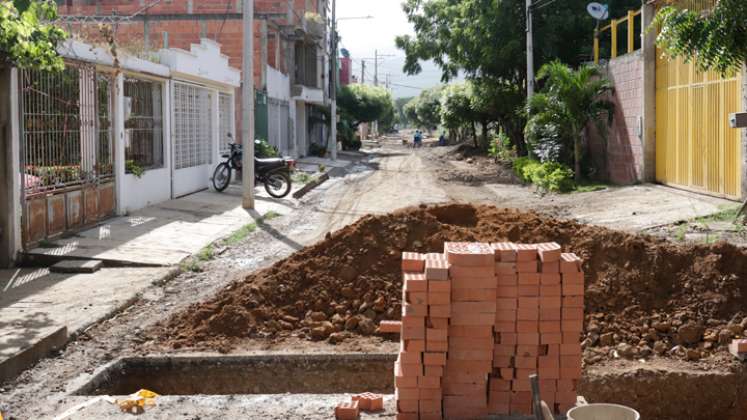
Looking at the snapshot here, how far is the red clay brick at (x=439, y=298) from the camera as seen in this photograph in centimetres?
540

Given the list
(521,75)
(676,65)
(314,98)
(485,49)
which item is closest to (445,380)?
(676,65)

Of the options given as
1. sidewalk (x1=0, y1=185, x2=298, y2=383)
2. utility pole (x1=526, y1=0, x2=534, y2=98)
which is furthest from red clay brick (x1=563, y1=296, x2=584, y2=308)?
utility pole (x1=526, y1=0, x2=534, y2=98)

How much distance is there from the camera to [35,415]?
6.03m

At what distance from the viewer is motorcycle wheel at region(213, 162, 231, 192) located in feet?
70.1

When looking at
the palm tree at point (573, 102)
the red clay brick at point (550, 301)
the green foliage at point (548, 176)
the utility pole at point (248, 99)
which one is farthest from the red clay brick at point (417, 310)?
the palm tree at point (573, 102)

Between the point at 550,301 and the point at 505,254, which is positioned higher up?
the point at 505,254

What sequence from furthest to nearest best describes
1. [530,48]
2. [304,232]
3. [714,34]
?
1. [530,48]
2. [304,232]
3. [714,34]

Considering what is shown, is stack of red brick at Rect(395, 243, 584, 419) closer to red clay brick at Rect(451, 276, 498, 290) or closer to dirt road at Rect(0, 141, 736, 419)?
red clay brick at Rect(451, 276, 498, 290)

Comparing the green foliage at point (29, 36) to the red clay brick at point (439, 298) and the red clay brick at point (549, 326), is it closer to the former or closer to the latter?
the red clay brick at point (439, 298)

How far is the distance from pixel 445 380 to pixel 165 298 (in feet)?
17.1

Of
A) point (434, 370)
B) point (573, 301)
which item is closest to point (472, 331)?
point (434, 370)

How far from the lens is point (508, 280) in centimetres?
557

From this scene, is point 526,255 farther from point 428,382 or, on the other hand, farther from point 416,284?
point 428,382

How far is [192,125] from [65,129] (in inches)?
331
